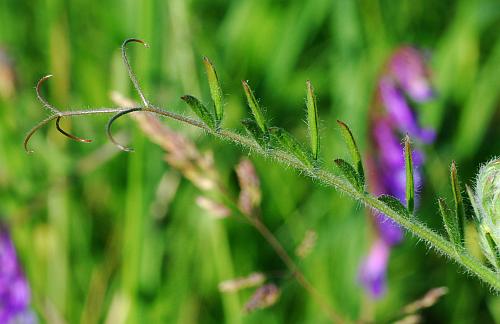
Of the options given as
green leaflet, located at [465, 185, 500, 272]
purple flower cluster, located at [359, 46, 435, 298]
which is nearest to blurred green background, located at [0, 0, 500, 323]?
purple flower cluster, located at [359, 46, 435, 298]

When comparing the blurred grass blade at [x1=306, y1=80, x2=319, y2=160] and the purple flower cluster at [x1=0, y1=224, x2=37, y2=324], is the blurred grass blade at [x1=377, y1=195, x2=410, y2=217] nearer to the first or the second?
the blurred grass blade at [x1=306, y1=80, x2=319, y2=160]

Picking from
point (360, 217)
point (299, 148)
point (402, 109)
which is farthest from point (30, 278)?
point (299, 148)

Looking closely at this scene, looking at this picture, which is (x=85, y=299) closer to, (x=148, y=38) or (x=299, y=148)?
(x=148, y=38)

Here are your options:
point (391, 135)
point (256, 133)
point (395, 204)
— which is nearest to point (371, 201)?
point (395, 204)

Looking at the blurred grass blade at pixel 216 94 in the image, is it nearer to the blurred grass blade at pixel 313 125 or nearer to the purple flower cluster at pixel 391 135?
the blurred grass blade at pixel 313 125

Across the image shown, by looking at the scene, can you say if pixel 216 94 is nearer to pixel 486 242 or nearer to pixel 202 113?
pixel 202 113

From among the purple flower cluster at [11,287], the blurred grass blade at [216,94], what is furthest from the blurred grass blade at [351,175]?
the purple flower cluster at [11,287]

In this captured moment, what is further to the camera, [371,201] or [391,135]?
[391,135]
